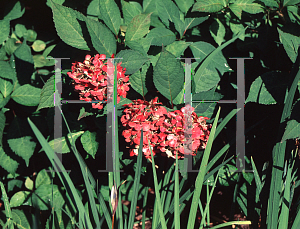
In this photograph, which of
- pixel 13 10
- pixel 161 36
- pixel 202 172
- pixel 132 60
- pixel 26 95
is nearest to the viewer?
pixel 202 172

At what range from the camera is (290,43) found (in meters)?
0.85

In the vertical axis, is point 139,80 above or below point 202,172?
above

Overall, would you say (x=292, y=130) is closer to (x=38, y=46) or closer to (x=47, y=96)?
(x=47, y=96)

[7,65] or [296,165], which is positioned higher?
[7,65]

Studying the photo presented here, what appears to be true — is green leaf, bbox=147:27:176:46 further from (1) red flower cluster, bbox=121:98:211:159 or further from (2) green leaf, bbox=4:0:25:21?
(2) green leaf, bbox=4:0:25:21

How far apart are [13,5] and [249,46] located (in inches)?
39.8

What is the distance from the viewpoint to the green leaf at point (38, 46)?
1246 mm

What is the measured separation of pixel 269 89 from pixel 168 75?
13.7 inches

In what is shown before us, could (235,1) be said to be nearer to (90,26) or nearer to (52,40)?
Result: (90,26)

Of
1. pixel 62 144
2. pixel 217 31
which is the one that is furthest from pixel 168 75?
pixel 62 144

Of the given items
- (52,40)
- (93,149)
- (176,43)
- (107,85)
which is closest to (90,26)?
(107,85)

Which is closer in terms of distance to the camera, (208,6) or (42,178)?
(208,6)

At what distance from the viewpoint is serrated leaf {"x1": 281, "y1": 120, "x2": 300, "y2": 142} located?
74 centimetres

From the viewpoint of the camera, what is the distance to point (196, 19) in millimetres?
977
